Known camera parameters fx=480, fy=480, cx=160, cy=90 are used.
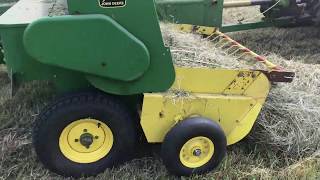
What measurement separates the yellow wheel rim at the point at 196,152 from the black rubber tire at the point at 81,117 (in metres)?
0.37

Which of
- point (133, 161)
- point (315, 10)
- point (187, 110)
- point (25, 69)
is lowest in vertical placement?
point (133, 161)

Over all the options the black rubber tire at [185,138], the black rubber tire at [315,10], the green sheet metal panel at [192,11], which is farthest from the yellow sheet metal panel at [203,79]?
the black rubber tire at [315,10]

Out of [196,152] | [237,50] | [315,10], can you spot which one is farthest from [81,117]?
[315,10]

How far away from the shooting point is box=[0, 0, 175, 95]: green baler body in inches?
114

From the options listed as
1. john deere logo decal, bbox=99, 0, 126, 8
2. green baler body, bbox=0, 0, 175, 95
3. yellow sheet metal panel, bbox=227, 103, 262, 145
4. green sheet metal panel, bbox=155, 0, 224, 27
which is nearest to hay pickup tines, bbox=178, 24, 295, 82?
yellow sheet metal panel, bbox=227, 103, 262, 145

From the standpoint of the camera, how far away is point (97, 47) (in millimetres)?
2949

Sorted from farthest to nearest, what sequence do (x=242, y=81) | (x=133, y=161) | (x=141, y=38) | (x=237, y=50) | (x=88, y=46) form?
(x=237, y=50) < (x=133, y=161) < (x=242, y=81) < (x=141, y=38) < (x=88, y=46)

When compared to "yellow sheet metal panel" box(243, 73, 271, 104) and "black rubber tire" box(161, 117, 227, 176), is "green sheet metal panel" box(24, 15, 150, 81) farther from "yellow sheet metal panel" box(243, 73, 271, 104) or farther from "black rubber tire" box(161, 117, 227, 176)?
"yellow sheet metal panel" box(243, 73, 271, 104)

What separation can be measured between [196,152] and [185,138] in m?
0.15

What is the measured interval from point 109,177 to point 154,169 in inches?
13.2

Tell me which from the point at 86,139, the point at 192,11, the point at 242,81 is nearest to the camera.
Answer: the point at 86,139

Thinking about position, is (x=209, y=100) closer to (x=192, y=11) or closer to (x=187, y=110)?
(x=187, y=110)

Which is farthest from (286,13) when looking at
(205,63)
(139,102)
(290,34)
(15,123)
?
(15,123)

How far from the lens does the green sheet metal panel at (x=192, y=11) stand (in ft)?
16.2
